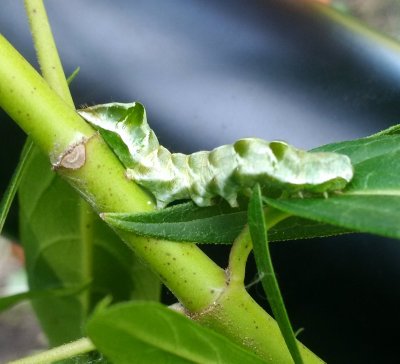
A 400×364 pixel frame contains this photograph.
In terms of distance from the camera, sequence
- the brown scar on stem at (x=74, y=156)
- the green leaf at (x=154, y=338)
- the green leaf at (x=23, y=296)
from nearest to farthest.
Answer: the green leaf at (x=154, y=338)
the brown scar on stem at (x=74, y=156)
the green leaf at (x=23, y=296)

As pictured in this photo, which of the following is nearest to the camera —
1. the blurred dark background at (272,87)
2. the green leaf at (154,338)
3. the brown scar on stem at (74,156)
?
the green leaf at (154,338)

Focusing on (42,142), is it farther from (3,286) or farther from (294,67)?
(3,286)

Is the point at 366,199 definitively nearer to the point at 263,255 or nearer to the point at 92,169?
the point at 263,255

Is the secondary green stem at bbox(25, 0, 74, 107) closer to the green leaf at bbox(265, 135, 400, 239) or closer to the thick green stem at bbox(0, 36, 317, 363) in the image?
the thick green stem at bbox(0, 36, 317, 363)

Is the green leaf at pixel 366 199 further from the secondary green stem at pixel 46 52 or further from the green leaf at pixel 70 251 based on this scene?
the green leaf at pixel 70 251

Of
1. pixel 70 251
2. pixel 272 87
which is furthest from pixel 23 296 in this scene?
pixel 272 87

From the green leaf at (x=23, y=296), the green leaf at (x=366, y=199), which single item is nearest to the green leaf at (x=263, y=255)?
the green leaf at (x=366, y=199)

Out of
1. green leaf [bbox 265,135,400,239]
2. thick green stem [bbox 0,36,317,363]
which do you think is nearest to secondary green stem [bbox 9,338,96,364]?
thick green stem [bbox 0,36,317,363]
